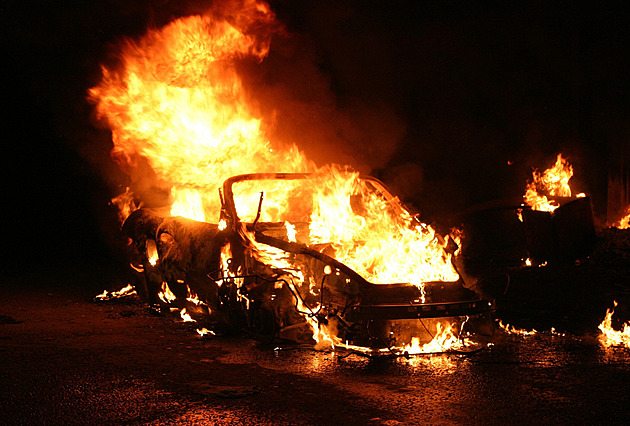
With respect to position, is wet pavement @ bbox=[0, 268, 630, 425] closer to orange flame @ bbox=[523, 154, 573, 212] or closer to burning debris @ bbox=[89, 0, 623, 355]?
burning debris @ bbox=[89, 0, 623, 355]

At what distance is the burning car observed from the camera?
19.6ft

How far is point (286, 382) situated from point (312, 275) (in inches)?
58.9

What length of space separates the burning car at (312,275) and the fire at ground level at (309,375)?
12.1 inches

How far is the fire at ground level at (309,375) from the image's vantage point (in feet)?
14.3

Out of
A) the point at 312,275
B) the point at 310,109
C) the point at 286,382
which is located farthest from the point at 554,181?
the point at 286,382

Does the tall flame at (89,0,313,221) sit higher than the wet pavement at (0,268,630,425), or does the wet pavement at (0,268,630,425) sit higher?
the tall flame at (89,0,313,221)

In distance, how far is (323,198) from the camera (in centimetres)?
757

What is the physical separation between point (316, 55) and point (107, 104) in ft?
16.8

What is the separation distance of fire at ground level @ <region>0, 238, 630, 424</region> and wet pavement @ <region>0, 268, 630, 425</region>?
0.05 feet

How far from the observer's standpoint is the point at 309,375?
5395 millimetres

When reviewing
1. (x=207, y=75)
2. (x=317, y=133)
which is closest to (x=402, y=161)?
(x=317, y=133)

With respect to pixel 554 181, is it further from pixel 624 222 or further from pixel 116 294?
pixel 116 294

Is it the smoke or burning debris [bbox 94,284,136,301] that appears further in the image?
the smoke

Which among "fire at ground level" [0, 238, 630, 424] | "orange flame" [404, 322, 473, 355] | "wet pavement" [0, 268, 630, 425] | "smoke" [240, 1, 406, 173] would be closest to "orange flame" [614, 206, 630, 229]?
"smoke" [240, 1, 406, 173]
